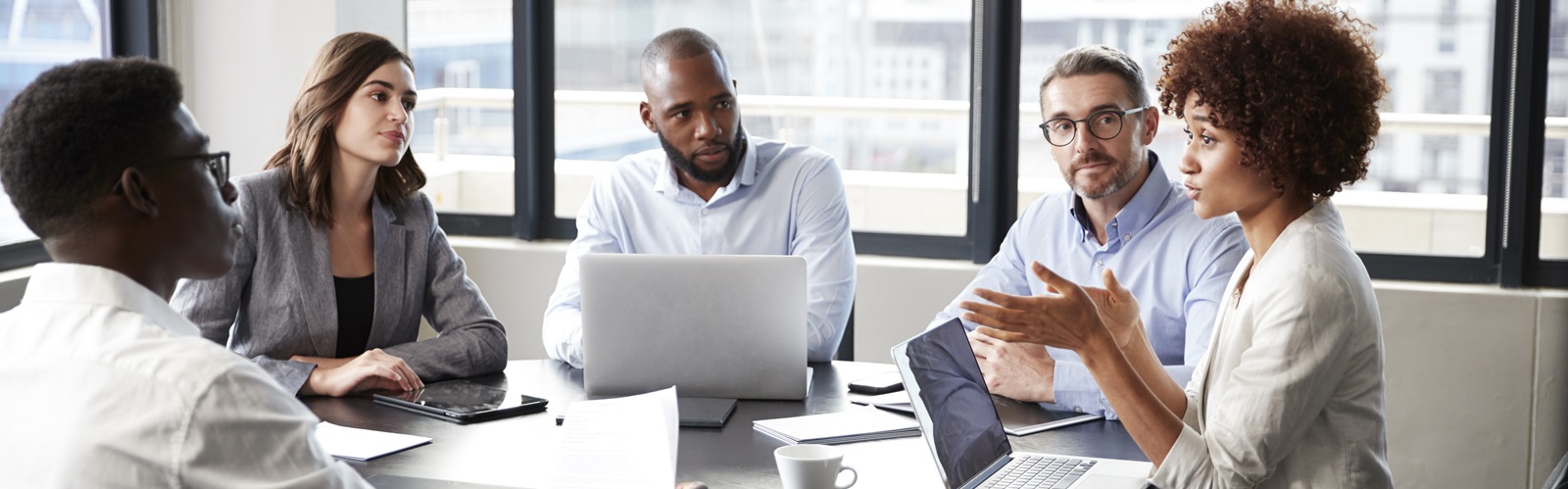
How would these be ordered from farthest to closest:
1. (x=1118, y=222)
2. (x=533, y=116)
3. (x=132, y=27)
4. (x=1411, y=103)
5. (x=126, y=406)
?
(x=533, y=116) → (x=132, y=27) → (x=1411, y=103) → (x=1118, y=222) → (x=126, y=406)

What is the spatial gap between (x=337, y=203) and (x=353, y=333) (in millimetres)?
259

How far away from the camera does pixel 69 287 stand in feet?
3.88

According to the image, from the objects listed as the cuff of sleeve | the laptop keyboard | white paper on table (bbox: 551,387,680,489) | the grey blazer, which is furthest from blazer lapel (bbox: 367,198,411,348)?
the cuff of sleeve

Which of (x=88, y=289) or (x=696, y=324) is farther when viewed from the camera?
(x=696, y=324)

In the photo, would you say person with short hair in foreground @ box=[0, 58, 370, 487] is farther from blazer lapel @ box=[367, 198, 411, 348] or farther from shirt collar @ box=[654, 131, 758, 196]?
shirt collar @ box=[654, 131, 758, 196]

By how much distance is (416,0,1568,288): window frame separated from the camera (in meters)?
3.51

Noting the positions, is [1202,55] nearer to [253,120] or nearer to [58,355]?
[58,355]

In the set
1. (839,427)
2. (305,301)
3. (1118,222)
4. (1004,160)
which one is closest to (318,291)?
(305,301)

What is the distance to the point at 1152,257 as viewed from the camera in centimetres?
253

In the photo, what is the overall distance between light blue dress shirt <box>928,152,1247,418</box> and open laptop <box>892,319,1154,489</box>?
490mm

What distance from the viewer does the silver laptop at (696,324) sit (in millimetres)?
2141

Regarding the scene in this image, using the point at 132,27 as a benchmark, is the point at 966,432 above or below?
below

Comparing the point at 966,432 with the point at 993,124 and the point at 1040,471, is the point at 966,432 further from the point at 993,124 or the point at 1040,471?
the point at 993,124

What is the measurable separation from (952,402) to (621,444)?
446 mm
